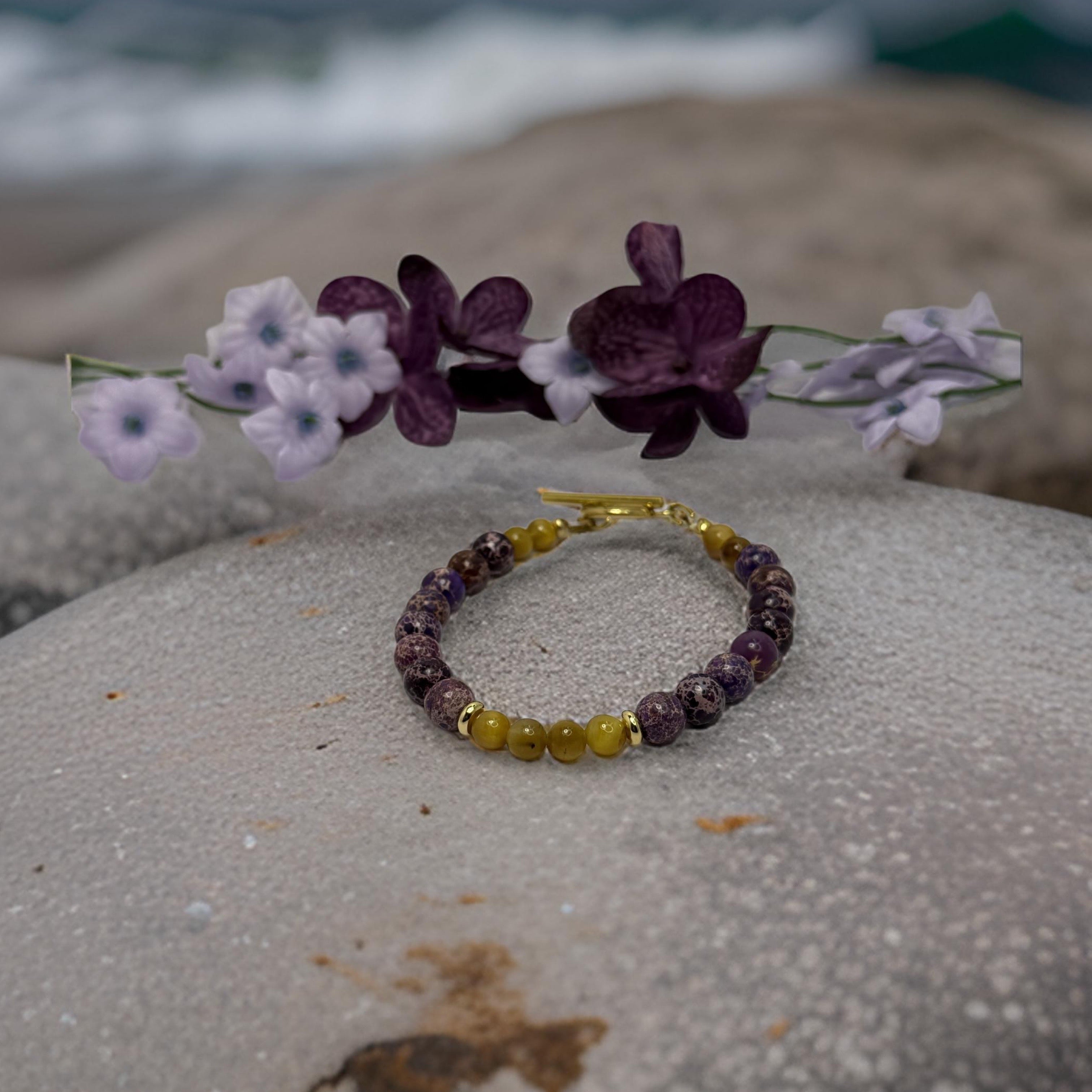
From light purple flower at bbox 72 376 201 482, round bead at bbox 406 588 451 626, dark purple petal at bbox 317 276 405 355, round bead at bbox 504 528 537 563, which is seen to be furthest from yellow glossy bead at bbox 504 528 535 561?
light purple flower at bbox 72 376 201 482

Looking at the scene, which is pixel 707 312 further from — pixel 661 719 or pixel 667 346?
pixel 661 719

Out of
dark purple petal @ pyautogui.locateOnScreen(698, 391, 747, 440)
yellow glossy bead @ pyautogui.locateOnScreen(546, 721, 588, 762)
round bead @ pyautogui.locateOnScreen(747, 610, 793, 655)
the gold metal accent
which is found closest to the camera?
yellow glossy bead @ pyautogui.locateOnScreen(546, 721, 588, 762)

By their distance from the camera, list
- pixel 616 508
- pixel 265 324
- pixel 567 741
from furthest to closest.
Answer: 1. pixel 616 508
2. pixel 265 324
3. pixel 567 741

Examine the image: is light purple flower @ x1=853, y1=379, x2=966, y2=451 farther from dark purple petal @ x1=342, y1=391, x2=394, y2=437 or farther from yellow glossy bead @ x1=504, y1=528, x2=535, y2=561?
dark purple petal @ x1=342, y1=391, x2=394, y2=437

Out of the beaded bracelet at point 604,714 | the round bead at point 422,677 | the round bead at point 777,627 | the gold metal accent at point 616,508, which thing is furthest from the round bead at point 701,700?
the gold metal accent at point 616,508

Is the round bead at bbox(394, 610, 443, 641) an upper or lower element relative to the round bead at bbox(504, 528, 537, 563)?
lower

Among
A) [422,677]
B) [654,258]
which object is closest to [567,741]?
[422,677]
